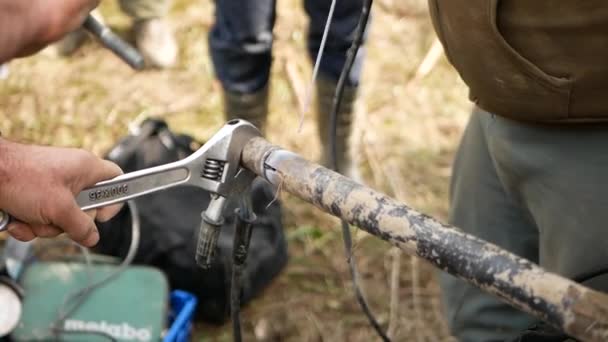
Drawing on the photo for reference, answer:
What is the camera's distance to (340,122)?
216 centimetres

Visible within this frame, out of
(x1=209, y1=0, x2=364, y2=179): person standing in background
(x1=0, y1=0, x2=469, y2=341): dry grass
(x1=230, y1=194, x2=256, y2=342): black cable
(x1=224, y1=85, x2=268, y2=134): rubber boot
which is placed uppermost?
(x1=230, y1=194, x2=256, y2=342): black cable

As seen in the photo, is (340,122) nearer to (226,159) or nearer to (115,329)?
(115,329)

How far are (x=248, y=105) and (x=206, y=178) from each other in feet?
3.74

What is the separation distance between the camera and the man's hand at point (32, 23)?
690mm

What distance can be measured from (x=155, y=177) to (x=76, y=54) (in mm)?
2171

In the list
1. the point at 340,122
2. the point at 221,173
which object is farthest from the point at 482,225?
the point at 340,122

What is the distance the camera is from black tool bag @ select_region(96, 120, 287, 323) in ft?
6.06

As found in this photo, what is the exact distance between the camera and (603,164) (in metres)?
0.93

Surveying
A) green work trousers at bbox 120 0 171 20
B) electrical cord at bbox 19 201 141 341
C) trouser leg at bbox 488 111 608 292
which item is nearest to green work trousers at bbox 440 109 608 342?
trouser leg at bbox 488 111 608 292

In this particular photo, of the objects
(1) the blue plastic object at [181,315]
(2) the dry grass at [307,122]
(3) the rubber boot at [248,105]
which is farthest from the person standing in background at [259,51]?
(1) the blue plastic object at [181,315]

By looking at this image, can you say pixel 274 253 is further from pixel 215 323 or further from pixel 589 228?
pixel 589 228

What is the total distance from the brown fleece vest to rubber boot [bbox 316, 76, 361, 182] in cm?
110

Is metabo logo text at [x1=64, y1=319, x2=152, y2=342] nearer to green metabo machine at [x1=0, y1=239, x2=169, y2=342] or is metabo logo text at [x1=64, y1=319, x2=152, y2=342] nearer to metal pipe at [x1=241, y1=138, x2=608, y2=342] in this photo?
green metabo machine at [x1=0, y1=239, x2=169, y2=342]

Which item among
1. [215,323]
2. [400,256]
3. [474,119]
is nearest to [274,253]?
[215,323]
